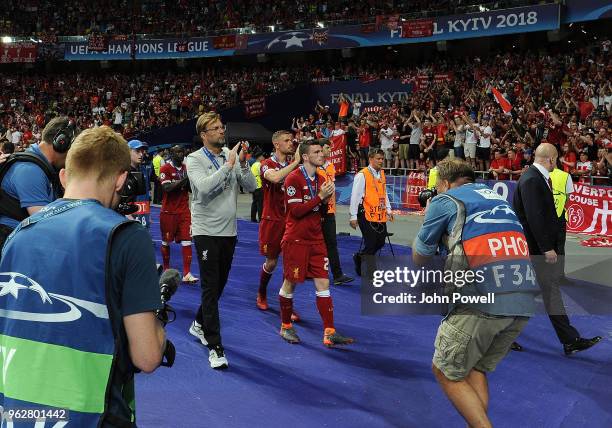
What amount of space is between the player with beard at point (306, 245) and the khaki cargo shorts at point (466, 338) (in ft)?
8.10

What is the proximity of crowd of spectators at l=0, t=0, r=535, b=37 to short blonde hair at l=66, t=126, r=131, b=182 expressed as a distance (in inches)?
1061

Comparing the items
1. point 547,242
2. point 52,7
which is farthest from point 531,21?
point 52,7

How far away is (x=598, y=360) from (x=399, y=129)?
1581 centimetres

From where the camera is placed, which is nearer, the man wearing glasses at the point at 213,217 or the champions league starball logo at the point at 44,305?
the champions league starball logo at the point at 44,305

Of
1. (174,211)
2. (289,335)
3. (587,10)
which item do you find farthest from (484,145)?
(289,335)

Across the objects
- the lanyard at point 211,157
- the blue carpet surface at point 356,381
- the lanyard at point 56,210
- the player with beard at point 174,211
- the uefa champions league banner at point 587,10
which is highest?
the uefa champions league banner at point 587,10

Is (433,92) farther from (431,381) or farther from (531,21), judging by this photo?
(431,381)

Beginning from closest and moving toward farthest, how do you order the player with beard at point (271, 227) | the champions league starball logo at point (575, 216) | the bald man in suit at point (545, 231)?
the bald man in suit at point (545, 231) → the player with beard at point (271, 227) → the champions league starball logo at point (575, 216)

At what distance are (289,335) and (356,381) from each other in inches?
46.6

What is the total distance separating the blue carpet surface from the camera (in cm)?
459

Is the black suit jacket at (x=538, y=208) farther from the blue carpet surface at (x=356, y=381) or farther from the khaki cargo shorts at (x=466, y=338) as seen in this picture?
the khaki cargo shorts at (x=466, y=338)

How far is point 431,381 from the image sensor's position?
17.4ft

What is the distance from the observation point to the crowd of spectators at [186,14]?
31.8 metres

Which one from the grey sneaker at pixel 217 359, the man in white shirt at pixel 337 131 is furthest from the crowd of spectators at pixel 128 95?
the grey sneaker at pixel 217 359
